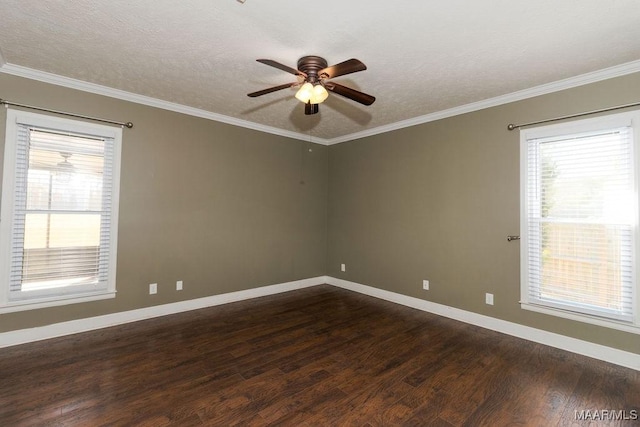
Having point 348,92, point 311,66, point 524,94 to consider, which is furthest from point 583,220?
point 311,66

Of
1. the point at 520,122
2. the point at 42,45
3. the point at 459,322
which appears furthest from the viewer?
the point at 459,322

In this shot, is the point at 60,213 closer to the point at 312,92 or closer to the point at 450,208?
the point at 312,92

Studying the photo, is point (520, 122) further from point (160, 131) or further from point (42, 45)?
point (42, 45)

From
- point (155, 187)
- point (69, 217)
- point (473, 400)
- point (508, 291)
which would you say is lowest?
point (473, 400)

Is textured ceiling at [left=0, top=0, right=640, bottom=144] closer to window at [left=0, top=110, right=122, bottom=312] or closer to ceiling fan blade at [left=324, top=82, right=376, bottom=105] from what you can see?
ceiling fan blade at [left=324, top=82, right=376, bottom=105]

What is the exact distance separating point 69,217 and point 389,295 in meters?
4.16

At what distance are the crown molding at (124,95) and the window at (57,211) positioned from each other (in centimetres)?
37

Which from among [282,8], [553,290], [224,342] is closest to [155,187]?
[224,342]

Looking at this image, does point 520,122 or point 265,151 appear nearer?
point 520,122

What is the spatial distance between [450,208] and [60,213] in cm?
450

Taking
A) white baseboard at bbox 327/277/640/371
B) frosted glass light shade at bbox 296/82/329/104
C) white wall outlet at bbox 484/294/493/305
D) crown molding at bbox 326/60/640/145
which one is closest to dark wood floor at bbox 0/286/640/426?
white baseboard at bbox 327/277/640/371

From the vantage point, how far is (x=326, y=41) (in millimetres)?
2365

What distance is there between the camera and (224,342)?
3.06m

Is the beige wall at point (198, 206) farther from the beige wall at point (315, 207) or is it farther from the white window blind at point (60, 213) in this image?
the white window blind at point (60, 213)
